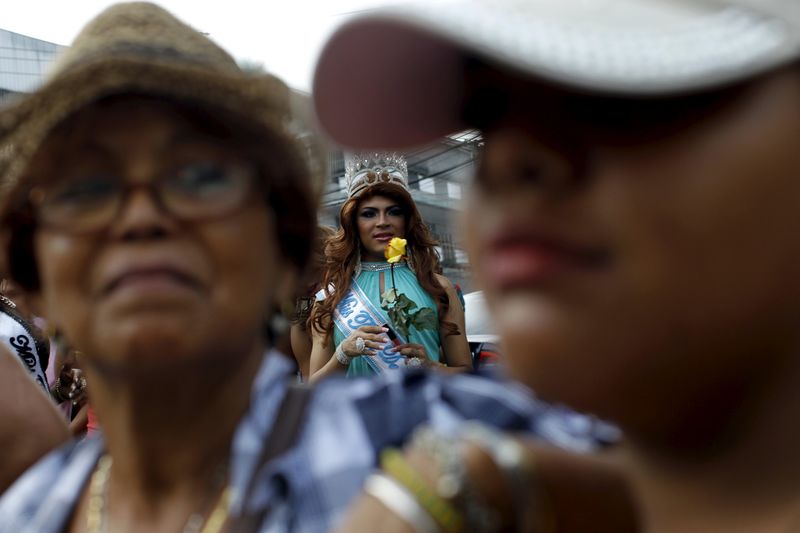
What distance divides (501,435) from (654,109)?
0.39m

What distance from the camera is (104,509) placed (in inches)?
Result: 50.0

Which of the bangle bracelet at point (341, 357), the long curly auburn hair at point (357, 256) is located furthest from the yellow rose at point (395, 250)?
the bangle bracelet at point (341, 357)

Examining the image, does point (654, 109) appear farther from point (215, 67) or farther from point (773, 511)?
point (215, 67)

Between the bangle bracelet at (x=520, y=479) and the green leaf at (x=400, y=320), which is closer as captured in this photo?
the bangle bracelet at (x=520, y=479)

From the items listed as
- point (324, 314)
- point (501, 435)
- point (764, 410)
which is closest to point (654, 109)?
point (764, 410)

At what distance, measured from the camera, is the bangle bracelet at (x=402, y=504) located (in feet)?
2.33

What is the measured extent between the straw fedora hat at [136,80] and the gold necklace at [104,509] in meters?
0.47

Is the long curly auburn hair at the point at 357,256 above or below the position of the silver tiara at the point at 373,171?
below

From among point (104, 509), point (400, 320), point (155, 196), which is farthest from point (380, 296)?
point (155, 196)

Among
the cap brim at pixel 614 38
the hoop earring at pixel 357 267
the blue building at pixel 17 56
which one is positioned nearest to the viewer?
the cap brim at pixel 614 38

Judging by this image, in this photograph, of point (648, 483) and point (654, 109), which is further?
point (648, 483)

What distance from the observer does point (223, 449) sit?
1.23 m

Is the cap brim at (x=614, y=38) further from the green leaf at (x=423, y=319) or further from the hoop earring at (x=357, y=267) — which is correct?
the hoop earring at (x=357, y=267)

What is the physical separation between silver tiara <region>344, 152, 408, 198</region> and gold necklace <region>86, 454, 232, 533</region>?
2.76m
